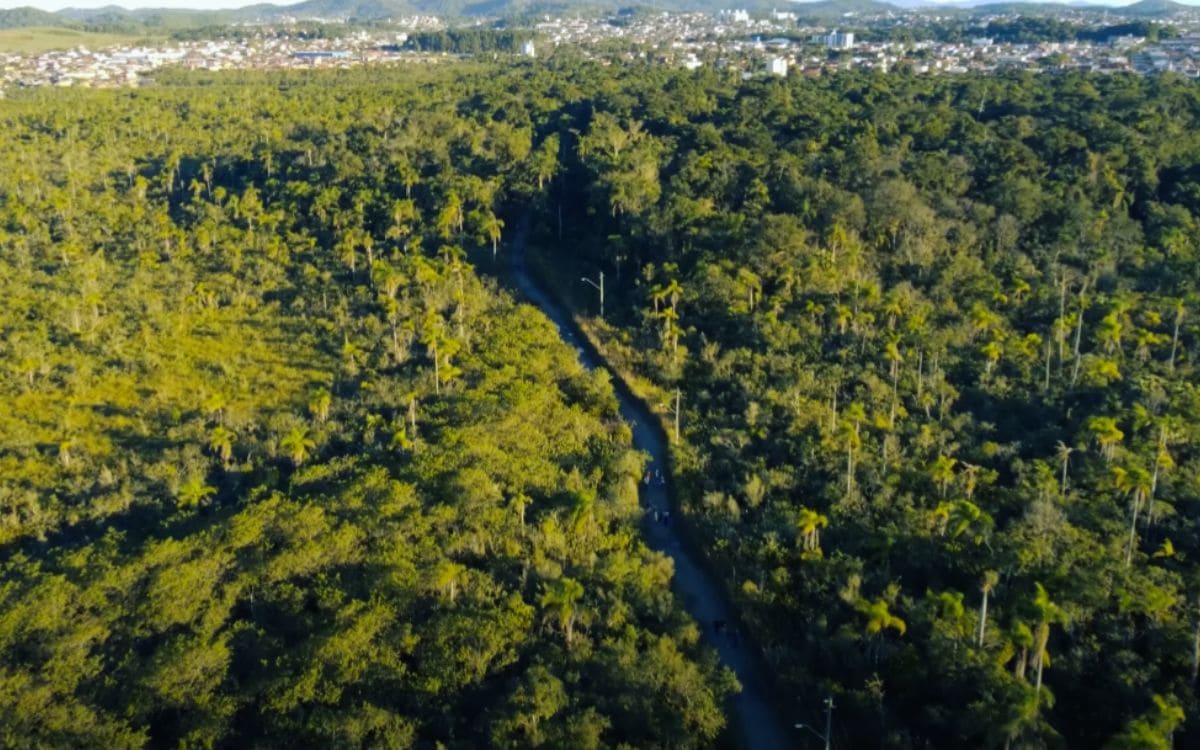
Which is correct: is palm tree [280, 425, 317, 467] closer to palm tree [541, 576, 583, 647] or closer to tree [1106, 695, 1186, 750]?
palm tree [541, 576, 583, 647]

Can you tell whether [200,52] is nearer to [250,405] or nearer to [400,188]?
[400,188]

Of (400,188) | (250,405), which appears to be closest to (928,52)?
(400,188)

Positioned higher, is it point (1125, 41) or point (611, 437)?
point (1125, 41)

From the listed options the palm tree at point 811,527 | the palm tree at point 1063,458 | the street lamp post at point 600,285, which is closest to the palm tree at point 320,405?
the street lamp post at point 600,285

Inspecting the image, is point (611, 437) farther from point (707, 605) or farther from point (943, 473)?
point (943, 473)

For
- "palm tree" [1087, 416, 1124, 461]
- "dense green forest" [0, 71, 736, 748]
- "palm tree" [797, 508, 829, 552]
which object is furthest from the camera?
"palm tree" [1087, 416, 1124, 461]

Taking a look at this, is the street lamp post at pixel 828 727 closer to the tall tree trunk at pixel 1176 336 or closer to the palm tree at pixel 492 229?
the tall tree trunk at pixel 1176 336

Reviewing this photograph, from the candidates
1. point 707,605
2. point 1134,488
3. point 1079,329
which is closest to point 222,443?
point 707,605

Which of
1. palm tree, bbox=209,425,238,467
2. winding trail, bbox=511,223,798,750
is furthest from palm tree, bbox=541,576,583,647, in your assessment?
palm tree, bbox=209,425,238,467
